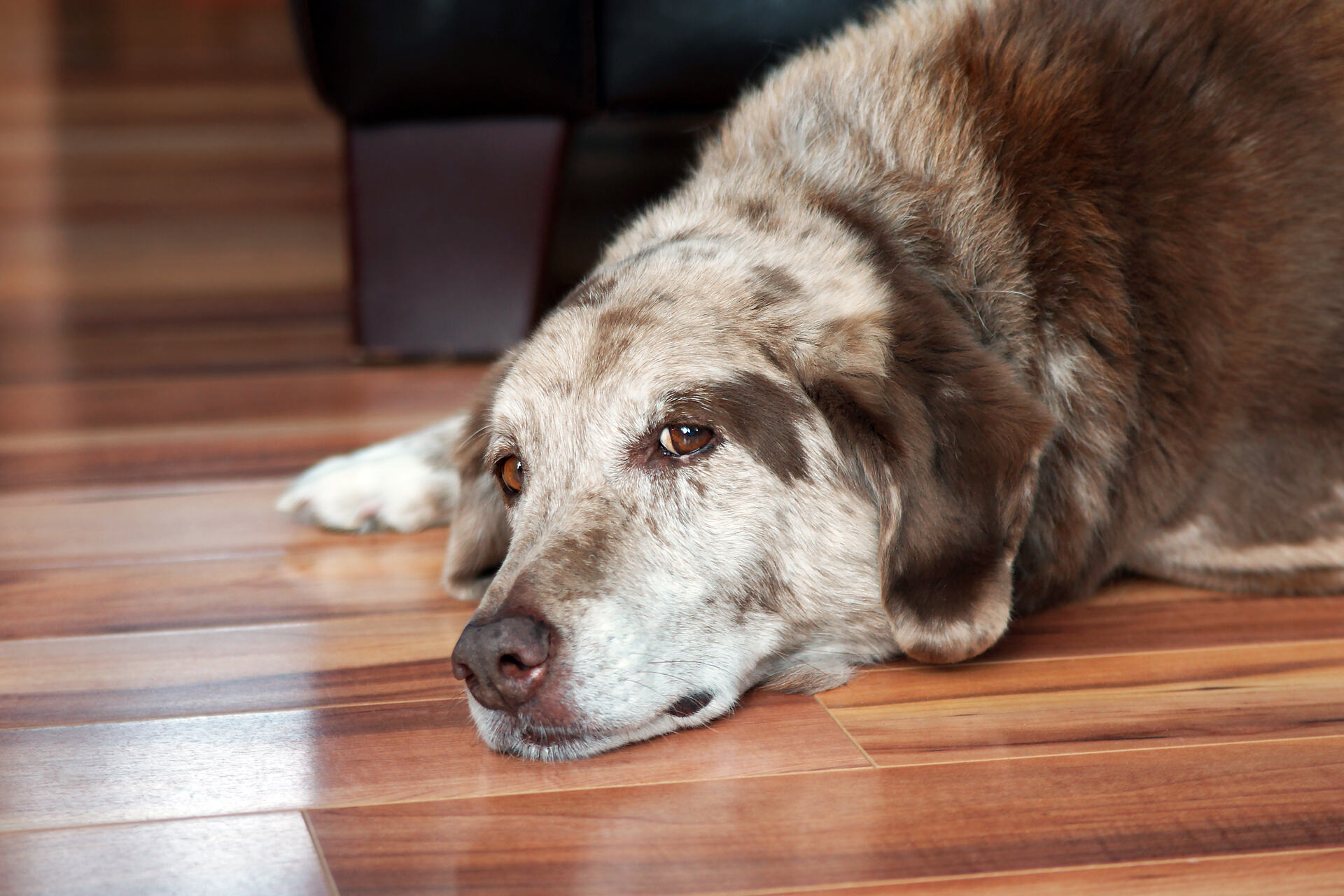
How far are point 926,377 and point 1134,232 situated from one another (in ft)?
1.35

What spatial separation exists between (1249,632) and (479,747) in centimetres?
105

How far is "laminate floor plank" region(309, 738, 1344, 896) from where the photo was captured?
125cm

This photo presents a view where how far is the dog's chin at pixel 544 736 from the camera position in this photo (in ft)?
4.84

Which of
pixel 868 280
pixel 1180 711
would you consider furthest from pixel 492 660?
pixel 1180 711

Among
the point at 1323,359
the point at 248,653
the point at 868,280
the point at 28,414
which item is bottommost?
the point at 28,414

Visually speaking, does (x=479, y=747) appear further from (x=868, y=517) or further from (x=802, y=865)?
(x=868, y=517)

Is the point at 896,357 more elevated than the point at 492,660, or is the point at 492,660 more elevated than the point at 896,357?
the point at 896,357

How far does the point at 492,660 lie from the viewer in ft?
4.74

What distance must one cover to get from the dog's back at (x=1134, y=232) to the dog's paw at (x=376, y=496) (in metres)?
0.64

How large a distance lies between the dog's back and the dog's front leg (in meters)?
0.63

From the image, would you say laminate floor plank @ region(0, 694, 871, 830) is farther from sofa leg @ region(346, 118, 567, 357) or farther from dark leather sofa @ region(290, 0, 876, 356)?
sofa leg @ region(346, 118, 567, 357)

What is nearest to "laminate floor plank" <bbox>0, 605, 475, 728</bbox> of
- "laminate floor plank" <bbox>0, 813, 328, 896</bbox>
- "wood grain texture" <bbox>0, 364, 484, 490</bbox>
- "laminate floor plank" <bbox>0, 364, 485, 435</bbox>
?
"laminate floor plank" <bbox>0, 813, 328, 896</bbox>

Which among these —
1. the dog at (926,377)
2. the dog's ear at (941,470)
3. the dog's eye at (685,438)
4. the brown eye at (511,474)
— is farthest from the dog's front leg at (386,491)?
the dog's ear at (941,470)

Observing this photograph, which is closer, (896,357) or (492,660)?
(492,660)
